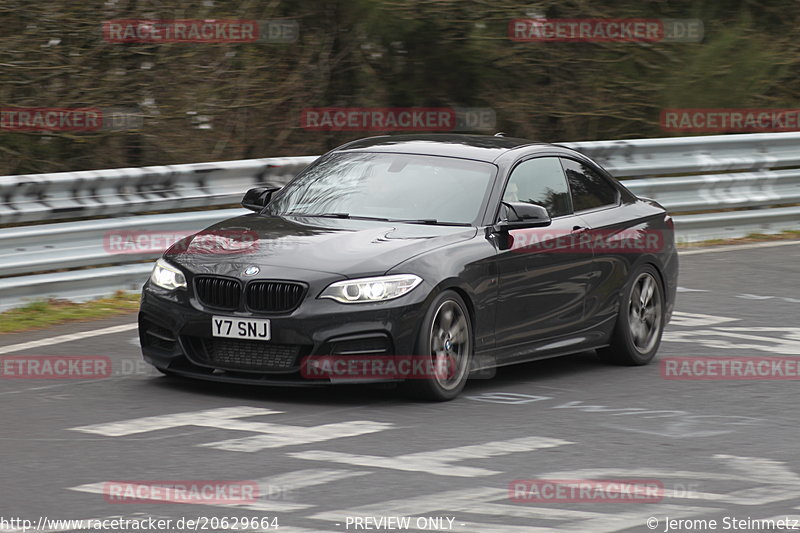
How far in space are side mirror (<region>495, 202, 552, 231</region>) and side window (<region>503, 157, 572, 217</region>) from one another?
347 mm

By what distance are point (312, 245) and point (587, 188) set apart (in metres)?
2.50

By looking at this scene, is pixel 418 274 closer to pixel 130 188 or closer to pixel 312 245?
pixel 312 245

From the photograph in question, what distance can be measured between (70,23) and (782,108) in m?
10.6

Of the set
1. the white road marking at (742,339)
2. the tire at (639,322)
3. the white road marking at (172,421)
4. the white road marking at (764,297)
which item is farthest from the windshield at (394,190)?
the white road marking at (764,297)

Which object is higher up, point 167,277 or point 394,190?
point 394,190

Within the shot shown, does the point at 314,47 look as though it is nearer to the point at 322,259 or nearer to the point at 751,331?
the point at 751,331

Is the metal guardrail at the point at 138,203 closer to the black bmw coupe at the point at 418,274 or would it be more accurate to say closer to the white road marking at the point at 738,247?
the white road marking at the point at 738,247

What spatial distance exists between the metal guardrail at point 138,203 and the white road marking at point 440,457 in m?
4.97

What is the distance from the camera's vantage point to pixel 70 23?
16375 millimetres

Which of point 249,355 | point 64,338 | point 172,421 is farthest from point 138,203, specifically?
point 172,421

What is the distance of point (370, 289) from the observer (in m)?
8.23

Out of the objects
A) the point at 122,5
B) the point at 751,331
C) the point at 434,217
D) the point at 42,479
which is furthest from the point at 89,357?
the point at 122,5

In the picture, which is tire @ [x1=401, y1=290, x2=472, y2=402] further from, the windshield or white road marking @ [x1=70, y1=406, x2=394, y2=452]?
the windshield

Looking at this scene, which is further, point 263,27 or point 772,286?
point 263,27
